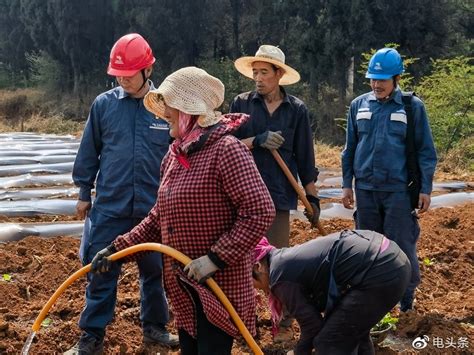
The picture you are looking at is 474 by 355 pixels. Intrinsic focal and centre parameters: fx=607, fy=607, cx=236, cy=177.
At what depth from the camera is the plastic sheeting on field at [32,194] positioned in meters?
8.02

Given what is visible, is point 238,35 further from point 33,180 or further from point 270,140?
point 270,140

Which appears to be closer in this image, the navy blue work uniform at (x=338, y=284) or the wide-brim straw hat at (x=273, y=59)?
the navy blue work uniform at (x=338, y=284)

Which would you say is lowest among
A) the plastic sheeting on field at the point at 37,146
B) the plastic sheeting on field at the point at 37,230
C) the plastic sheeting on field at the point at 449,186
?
the plastic sheeting on field at the point at 37,146

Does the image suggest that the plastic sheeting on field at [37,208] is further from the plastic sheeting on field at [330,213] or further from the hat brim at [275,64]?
the hat brim at [275,64]

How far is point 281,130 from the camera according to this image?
3.71m

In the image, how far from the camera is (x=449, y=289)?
478cm

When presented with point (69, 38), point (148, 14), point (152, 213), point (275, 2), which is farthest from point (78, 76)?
point (152, 213)

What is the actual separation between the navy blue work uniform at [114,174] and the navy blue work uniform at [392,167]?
1.39m

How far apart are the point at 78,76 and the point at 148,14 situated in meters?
6.68

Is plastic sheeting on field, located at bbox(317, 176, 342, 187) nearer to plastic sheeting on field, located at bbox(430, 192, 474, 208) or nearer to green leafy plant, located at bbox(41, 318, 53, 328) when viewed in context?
plastic sheeting on field, located at bbox(430, 192, 474, 208)

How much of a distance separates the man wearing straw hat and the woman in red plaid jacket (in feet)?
4.27

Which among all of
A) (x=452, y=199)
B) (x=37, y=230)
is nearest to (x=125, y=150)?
(x=37, y=230)

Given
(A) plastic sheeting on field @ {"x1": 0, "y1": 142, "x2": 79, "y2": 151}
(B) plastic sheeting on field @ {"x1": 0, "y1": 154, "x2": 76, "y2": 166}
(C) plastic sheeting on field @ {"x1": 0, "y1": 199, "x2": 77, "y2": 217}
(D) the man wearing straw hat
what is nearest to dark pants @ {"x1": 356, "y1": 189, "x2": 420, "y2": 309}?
(D) the man wearing straw hat

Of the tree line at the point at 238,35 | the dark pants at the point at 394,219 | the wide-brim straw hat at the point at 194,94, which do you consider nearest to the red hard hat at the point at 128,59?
the wide-brim straw hat at the point at 194,94
